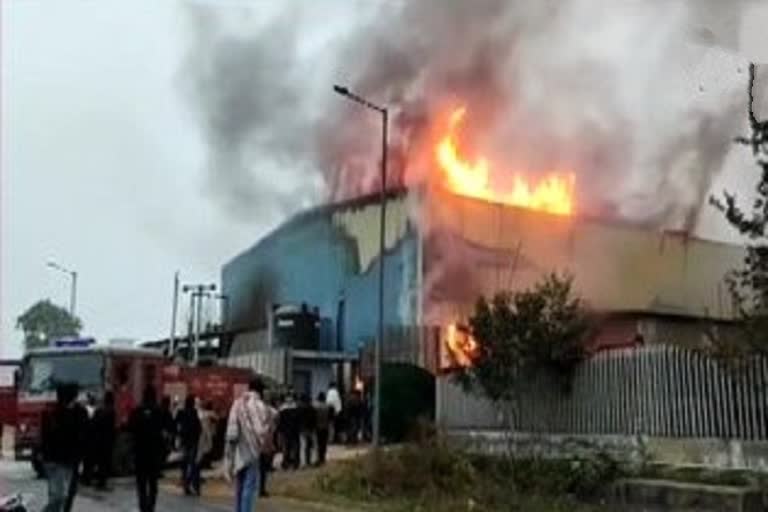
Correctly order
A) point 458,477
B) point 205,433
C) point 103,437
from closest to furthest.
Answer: point 458,477, point 103,437, point 205,433

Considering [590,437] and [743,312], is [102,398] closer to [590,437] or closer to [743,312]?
[590,437]

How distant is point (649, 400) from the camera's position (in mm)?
17812

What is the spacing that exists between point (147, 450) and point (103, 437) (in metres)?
4.91

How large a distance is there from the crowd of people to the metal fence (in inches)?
154

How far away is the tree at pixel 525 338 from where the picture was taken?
1969 centimetres

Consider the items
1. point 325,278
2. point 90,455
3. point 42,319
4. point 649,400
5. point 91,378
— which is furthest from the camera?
point 42,319

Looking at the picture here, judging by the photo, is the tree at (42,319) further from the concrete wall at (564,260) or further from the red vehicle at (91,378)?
the red vehicle at (91,378)

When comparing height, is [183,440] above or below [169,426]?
below

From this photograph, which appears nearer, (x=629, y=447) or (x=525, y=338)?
(x=629, y=447)

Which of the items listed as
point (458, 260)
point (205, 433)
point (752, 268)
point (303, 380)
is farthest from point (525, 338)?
point (458, 260)

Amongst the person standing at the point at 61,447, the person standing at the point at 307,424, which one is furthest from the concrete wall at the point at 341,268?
the person standing at the point at 61,447

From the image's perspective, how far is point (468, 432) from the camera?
22.0m

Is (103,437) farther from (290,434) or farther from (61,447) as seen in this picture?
(61,447)

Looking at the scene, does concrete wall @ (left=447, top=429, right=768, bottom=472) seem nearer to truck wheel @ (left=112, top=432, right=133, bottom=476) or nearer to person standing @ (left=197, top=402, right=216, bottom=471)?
person standing @ (left=197, top=402, right=216, bottom=471)
